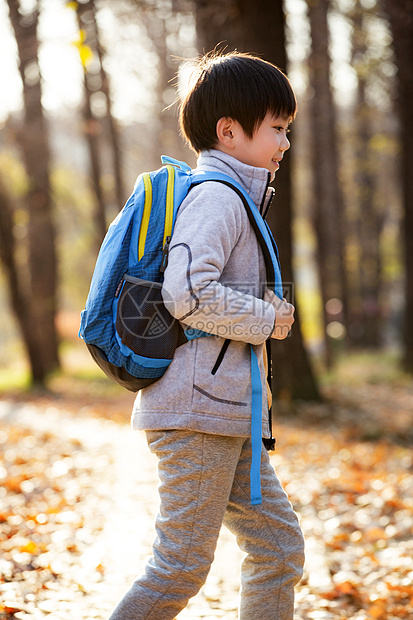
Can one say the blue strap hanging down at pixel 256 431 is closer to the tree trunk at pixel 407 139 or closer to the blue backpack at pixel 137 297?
the blue backpack at pixel 137 297

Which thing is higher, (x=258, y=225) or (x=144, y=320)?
(x=258, y=225)

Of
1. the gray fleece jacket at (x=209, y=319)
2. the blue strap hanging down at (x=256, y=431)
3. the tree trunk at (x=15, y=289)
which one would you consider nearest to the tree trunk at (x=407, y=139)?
the tree trunk at (x=15, y=289)

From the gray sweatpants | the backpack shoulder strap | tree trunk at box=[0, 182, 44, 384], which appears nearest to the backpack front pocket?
the gray sweatpants

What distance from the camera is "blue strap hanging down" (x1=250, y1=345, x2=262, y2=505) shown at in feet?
6.71

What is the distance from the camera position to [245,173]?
2139mm

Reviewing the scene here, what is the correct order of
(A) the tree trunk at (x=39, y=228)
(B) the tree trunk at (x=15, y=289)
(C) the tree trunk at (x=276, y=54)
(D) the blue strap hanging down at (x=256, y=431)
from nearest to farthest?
(D) the blue strap hanging down at (x=256, y=431) < (C) the tree trunk at (x=276, y=54) < (B) the tree trunk at (x=15, y=289) < (A) the tree trunk at (x=39, y=228)

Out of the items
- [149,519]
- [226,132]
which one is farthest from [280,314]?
[149,519]

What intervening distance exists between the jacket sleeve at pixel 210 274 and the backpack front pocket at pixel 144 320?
49mm

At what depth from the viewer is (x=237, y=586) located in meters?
3.42

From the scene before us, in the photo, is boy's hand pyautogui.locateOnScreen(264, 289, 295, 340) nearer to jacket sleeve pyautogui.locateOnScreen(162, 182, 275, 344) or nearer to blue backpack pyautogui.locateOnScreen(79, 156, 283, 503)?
jacket sleeve pyautogui.locateOnScreen(162, 182, 275, 344)

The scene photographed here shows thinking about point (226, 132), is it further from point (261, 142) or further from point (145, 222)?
point (145, 222)

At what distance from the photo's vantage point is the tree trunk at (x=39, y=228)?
14.4 metres

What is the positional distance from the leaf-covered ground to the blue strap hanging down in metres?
1.30

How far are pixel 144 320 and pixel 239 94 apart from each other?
31.4 inches
